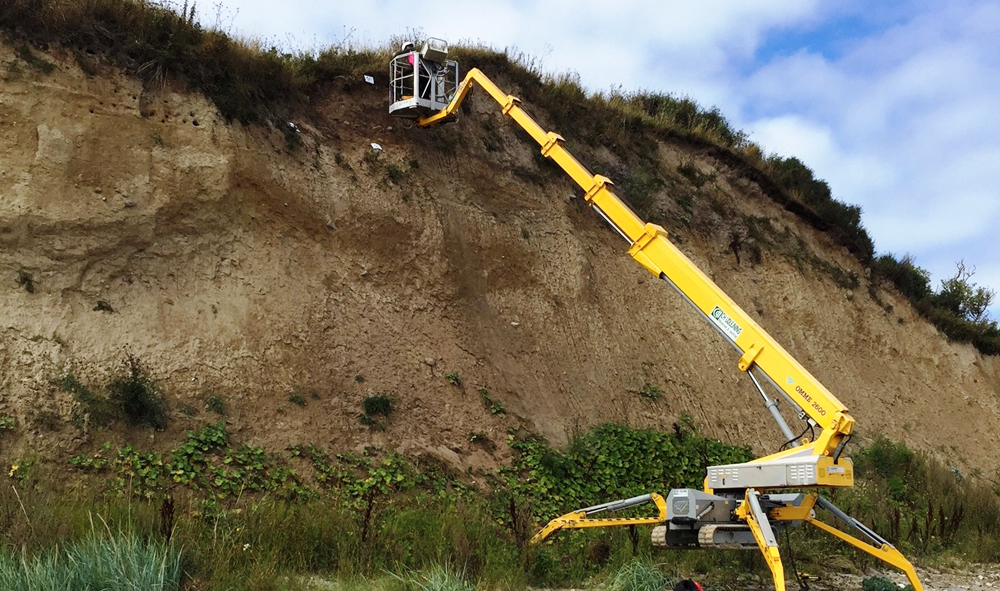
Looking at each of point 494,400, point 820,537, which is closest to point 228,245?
point 494,400

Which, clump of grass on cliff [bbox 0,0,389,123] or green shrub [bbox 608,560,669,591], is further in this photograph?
clump of grass on cliff [bbox 0,0,389,123]

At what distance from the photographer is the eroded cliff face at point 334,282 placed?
11.9 meters

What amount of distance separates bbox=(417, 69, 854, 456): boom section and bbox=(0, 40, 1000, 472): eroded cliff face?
11.5 ft

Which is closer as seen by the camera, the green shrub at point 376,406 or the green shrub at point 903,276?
the green shrub at point 376,406

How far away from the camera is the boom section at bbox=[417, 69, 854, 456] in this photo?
947cm

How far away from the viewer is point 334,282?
14398mm

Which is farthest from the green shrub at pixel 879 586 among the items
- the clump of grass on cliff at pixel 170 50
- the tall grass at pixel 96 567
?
the clump of grass on cliff at pixel 170 50

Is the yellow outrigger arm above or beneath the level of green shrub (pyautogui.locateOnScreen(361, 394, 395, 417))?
beneath

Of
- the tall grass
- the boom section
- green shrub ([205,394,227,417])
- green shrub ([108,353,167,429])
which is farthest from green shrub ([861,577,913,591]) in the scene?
green shrub ([108,353,167,429])

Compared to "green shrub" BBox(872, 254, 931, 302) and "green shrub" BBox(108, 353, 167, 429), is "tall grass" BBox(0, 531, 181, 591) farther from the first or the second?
"green shrub" BBox(872, 254, 931, 302)

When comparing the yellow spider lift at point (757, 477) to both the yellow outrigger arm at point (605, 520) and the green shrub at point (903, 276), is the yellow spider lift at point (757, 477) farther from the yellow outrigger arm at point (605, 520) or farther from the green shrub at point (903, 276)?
the green shrub at point (903, 276)

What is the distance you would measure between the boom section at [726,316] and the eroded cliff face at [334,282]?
3505 mm

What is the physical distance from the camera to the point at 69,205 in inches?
477

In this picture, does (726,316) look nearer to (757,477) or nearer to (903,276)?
(757,477)
